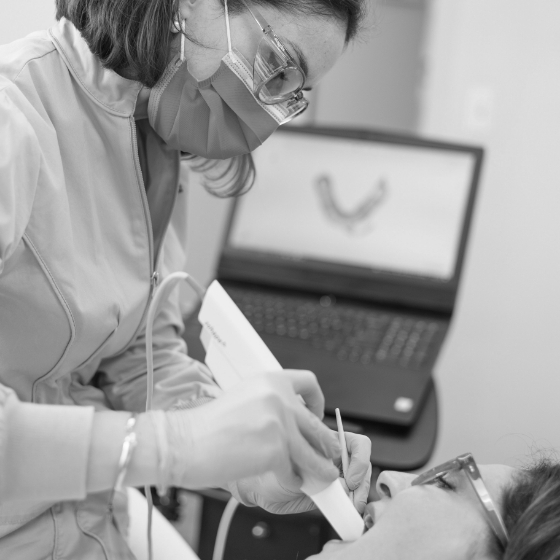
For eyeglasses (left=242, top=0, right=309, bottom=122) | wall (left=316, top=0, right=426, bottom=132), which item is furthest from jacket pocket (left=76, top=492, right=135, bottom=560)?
wall (left=316, top=0, right=426, bottom=132)

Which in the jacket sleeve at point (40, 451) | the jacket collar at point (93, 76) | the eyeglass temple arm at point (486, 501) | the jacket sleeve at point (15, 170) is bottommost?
the eyeglass temple arm at point (486, 501)

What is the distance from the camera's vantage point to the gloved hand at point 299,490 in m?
0.91

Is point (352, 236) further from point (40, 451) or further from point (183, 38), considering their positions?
point (40, 451)

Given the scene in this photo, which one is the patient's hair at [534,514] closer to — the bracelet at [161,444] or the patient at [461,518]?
the patient at [461,518]

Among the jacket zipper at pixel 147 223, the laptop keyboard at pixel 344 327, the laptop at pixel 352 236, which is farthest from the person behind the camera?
the laptop at pixel 352 236

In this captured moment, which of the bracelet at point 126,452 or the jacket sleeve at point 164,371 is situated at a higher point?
the bracelet at point 126,452

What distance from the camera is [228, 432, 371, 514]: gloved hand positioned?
0.91m

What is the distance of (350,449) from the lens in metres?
0.94

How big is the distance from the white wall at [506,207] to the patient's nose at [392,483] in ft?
4.68

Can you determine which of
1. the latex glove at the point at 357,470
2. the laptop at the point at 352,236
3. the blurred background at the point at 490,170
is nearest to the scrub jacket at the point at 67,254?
the latex glove at the point at 357,470

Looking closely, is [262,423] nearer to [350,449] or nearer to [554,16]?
[350,449]

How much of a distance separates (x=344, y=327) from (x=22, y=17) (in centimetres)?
83

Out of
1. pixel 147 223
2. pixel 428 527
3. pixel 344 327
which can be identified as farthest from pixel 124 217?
pixel 344 327

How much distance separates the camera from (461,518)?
865 millimetres
